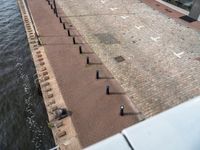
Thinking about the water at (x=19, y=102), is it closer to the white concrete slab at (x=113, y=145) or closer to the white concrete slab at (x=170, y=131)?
the white concrete slab at (x=113, y=145)

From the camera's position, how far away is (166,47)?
1970 centimetres

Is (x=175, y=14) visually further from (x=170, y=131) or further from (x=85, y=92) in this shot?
(x=170, y=131)

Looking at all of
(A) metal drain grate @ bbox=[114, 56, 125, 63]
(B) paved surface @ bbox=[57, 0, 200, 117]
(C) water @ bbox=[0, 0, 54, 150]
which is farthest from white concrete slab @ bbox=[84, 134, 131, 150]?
(A) metal drain grate @ bbox=[114, 56, 125, 63]

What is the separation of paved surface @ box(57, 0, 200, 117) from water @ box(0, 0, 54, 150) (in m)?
6.56

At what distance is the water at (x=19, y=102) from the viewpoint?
13.6 m

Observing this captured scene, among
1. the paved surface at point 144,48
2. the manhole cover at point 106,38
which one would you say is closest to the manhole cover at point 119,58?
the paved surface at point 144,48

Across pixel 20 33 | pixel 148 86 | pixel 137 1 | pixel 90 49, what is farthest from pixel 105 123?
pixel 137 1

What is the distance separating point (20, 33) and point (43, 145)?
16999mm

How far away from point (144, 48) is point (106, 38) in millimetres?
4249

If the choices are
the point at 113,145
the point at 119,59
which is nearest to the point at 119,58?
the point at 119,59

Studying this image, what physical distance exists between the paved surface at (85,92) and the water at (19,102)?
2.37 m

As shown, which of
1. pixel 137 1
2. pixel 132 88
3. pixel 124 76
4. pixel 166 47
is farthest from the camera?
pixel 137 1

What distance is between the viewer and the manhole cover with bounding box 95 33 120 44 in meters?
20.7

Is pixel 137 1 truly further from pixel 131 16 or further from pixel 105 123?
pixel 105 123
